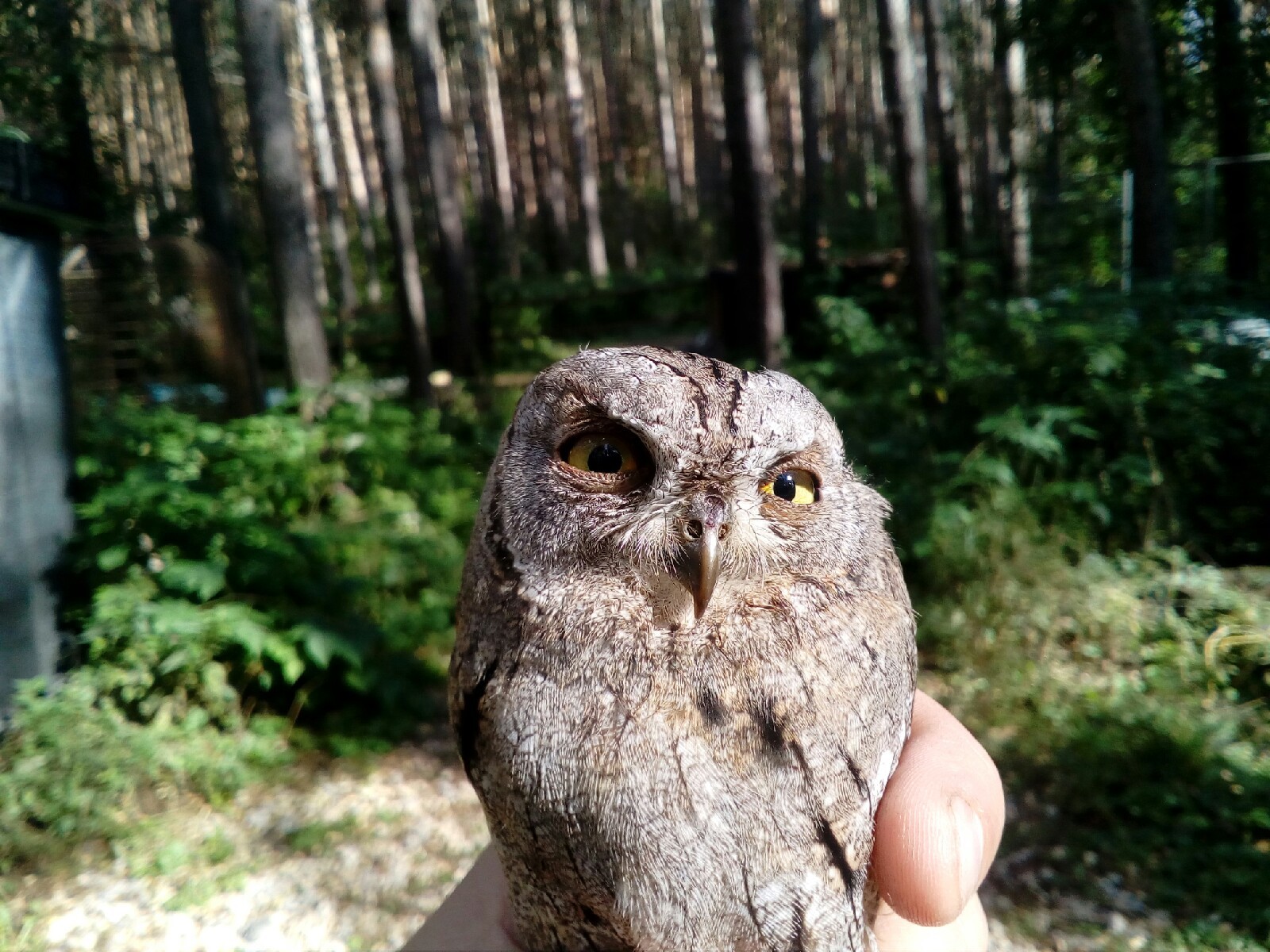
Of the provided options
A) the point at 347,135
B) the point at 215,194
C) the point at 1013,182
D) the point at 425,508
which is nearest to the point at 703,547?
the point at 425,508

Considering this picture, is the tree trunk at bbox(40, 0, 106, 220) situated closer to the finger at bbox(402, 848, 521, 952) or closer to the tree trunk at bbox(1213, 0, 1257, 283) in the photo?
the finger at bbox(402, 848, 521, 952)

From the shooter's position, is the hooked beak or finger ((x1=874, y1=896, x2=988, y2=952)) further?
finger ((x1=874, y1=896, x2=988, y2=952))

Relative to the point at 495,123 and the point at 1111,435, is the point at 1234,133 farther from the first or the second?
the point at 495,123

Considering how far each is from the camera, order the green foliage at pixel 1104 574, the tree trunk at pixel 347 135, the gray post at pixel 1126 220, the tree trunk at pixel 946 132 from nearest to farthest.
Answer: the green foliage at pixel 1104 574
the gray post at pixel 1126 220
the tree trunk at pixel 946 132
the tree trunk at pixel 347 135

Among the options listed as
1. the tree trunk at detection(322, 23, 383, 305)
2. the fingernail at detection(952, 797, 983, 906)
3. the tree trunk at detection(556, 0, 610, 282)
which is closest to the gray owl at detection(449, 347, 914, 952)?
the fingernail at detection(952, 797, 983, 906)

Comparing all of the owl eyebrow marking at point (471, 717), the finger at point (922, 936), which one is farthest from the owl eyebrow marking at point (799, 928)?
the owl eyebrow marking at point (471, 717)

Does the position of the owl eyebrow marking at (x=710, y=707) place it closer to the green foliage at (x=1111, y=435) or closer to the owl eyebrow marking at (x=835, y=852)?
the owl eyebrow marking at (x=835, y=852)

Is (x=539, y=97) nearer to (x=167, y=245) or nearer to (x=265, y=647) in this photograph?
(x=167, y=245)

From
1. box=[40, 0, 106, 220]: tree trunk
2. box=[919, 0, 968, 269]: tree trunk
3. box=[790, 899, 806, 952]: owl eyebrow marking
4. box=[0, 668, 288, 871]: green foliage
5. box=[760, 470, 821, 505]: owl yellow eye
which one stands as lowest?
box=[0, 668, 288, 871]: green foliage
